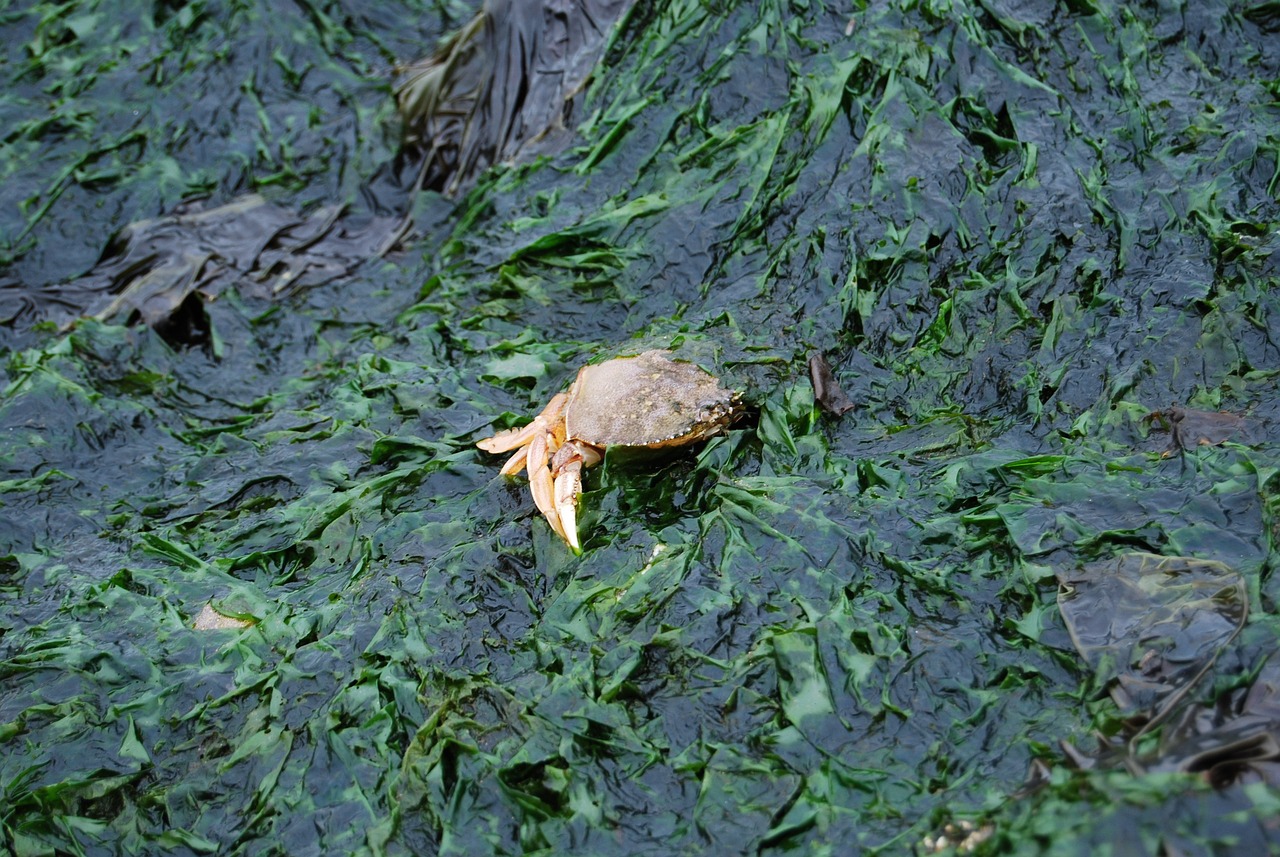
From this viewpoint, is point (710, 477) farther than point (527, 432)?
No

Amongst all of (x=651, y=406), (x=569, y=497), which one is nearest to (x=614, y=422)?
(x=651, y=406)

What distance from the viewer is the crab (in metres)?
2.89

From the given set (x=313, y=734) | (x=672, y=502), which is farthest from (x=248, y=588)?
(x=672, y=502)

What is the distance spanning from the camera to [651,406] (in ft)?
9.64

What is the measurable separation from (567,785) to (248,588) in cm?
133

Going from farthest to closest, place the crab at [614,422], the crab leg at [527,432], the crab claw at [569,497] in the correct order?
the crab leg at [527,432]
the crab at [614,422]
the crab claw at [569,497]

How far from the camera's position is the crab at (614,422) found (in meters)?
2.89

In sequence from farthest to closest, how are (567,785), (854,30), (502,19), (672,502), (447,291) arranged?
(502,19)
(447,291)
(854,30)
(672,502)
(567,785)

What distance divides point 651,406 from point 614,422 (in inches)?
4.8

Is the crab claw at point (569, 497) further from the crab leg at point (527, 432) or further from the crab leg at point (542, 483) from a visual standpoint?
the crab leg at point (527, 432)

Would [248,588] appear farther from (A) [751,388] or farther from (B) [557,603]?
(A) [751,388]

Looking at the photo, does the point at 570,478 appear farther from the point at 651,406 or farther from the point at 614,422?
the point at 651,406

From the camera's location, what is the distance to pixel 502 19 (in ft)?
15.4

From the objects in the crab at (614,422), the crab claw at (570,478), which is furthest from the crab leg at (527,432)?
the crab claw at (570,478)
